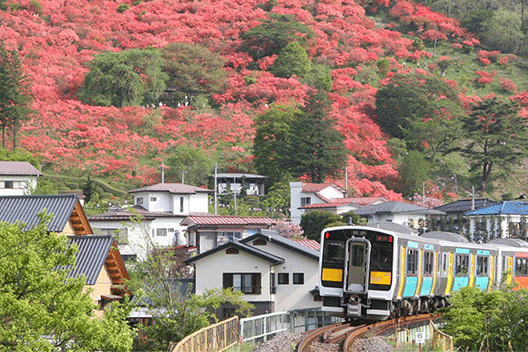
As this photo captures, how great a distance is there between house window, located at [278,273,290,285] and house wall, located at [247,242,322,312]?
67 millimetres

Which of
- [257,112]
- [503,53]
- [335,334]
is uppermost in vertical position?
[503,53]

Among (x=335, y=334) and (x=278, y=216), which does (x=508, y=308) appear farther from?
(x=278, y=216)

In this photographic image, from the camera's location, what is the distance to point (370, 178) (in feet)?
250

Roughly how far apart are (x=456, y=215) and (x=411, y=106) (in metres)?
23.7

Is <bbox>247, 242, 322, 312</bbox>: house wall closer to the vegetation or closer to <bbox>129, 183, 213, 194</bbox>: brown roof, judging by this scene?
the vegetation

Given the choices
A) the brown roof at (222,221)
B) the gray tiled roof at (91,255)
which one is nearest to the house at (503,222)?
the brown roof at (222,221)

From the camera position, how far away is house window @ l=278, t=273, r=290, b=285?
37.8 metres

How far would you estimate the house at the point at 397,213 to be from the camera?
60312mm

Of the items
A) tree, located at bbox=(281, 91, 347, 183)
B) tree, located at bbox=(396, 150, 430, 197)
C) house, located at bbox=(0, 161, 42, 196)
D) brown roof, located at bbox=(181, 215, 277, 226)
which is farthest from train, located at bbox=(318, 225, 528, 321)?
tree, located at bbox=(396, 150, 430, 197)

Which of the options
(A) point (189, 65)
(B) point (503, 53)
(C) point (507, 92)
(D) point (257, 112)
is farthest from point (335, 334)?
(B) point (503, 53)

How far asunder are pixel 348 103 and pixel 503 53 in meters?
32.7

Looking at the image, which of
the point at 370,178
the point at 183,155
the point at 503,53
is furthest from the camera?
the point at 503,53

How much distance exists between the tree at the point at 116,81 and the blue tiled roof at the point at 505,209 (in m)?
34.5

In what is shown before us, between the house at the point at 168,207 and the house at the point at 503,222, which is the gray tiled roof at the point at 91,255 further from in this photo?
the house at the point at 503,222
